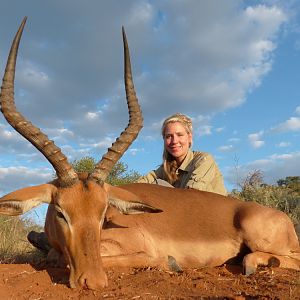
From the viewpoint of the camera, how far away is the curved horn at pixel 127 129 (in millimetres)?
6066

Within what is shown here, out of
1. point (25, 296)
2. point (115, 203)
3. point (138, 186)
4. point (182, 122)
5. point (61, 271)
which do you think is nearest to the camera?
point (25, 296)

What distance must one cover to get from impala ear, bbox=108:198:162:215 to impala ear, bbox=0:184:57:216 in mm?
791

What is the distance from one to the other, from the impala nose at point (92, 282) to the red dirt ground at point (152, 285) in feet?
0.17

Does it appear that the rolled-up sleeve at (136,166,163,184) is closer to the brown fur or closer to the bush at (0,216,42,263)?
the brown fur

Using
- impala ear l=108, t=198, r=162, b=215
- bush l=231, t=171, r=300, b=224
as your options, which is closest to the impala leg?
impala ear l=108, t=198, r=162, b=215

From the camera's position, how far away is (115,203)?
6.10m

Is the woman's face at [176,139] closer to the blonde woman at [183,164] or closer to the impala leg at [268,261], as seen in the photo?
the blonde woman at [183,164]

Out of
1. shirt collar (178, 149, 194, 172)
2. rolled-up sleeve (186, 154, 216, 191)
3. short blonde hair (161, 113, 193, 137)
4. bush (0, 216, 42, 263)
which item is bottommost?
bush (0, 216, 42, 263)

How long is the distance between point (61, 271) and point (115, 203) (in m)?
1.06

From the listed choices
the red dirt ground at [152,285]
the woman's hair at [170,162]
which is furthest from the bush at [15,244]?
the woman's hair at [170,162]

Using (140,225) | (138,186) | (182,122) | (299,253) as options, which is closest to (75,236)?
(140,225)

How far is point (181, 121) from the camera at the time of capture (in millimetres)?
9117

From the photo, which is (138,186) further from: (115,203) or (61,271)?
(61,271)

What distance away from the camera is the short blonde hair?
9.11m
